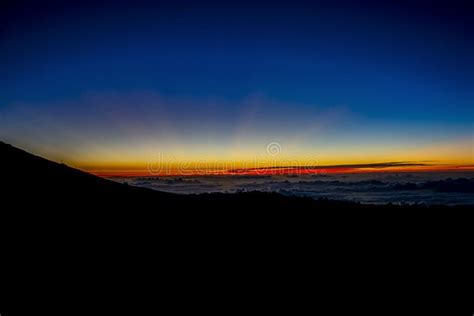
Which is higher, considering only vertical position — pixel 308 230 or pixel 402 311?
pixel 308 230

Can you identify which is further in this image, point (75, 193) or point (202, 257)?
point (75, 193)

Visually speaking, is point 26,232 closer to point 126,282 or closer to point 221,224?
point 126,282

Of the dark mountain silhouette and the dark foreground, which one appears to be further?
the dark mountain silhouette

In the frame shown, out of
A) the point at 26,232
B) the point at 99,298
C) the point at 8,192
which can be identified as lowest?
the point at 99,298

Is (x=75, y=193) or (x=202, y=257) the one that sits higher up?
(x=75, y=193)

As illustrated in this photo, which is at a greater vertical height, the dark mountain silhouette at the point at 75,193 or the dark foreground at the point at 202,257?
the dark mountain silhouette at the point at 75,193

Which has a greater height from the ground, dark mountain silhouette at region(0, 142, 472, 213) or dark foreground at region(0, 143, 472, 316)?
dark mountain silhouette at region(0, 142, 472, 213)

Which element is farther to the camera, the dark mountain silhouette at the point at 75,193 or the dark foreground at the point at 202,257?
the dark mountain silhouette at the point at 75,193

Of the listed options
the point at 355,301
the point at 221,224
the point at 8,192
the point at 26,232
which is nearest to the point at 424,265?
the point at 355,301
